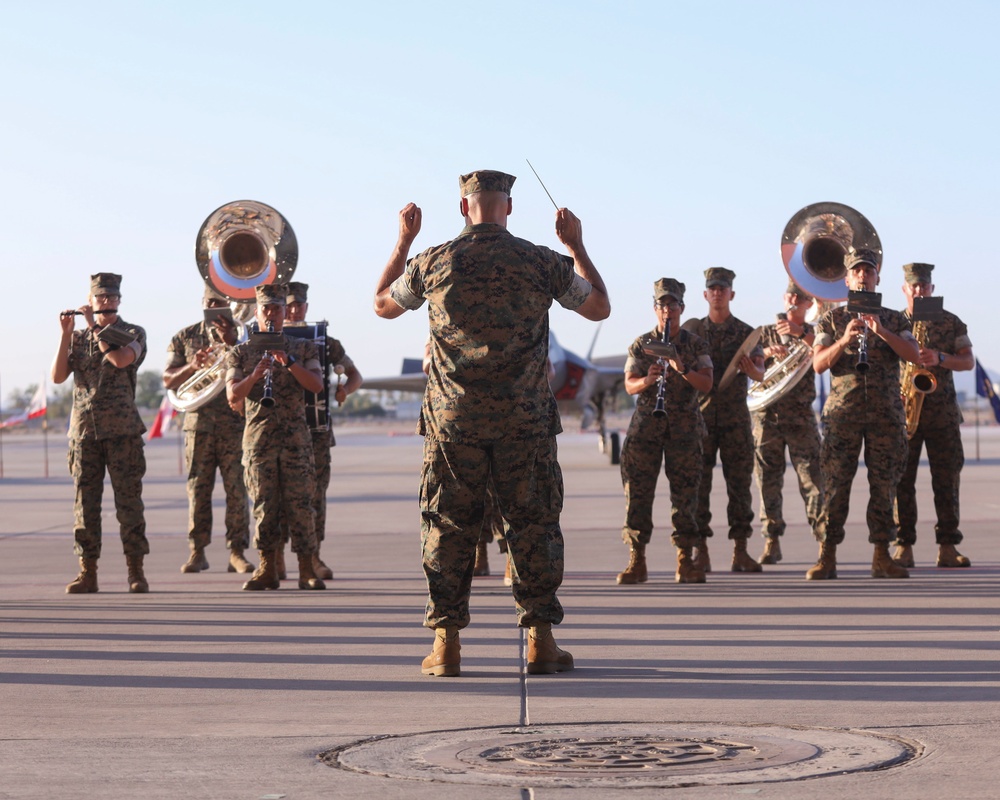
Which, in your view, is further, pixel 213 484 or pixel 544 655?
pixel 213 484

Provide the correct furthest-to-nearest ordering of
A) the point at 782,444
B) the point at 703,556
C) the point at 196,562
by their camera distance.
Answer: the point at 782,444 < the point at 196,562 < the point at 703,556

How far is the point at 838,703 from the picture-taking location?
545 cm

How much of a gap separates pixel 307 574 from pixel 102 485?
5.03ft

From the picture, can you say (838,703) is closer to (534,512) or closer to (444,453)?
(534,512)

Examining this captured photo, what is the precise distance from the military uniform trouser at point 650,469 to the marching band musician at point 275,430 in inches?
85.3

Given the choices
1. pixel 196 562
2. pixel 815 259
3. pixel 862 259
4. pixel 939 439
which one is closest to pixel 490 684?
pixel 862 259

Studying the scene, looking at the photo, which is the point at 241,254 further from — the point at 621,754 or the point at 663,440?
the point at 621,754

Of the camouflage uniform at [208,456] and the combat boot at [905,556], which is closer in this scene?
the combat boot at [905,556]

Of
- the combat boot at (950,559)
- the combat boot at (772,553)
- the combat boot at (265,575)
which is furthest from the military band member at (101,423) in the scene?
the combat boot at (950,559)

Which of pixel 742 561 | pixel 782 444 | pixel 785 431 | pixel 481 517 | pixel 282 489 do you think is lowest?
pixel 742 561

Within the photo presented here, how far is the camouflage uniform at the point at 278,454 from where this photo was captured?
32.4ft

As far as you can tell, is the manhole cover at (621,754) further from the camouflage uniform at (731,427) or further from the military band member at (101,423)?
the camouflage uniform at (731,427)

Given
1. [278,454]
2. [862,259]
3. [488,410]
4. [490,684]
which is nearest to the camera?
[490,684]

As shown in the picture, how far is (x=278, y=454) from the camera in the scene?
32.5 ft
